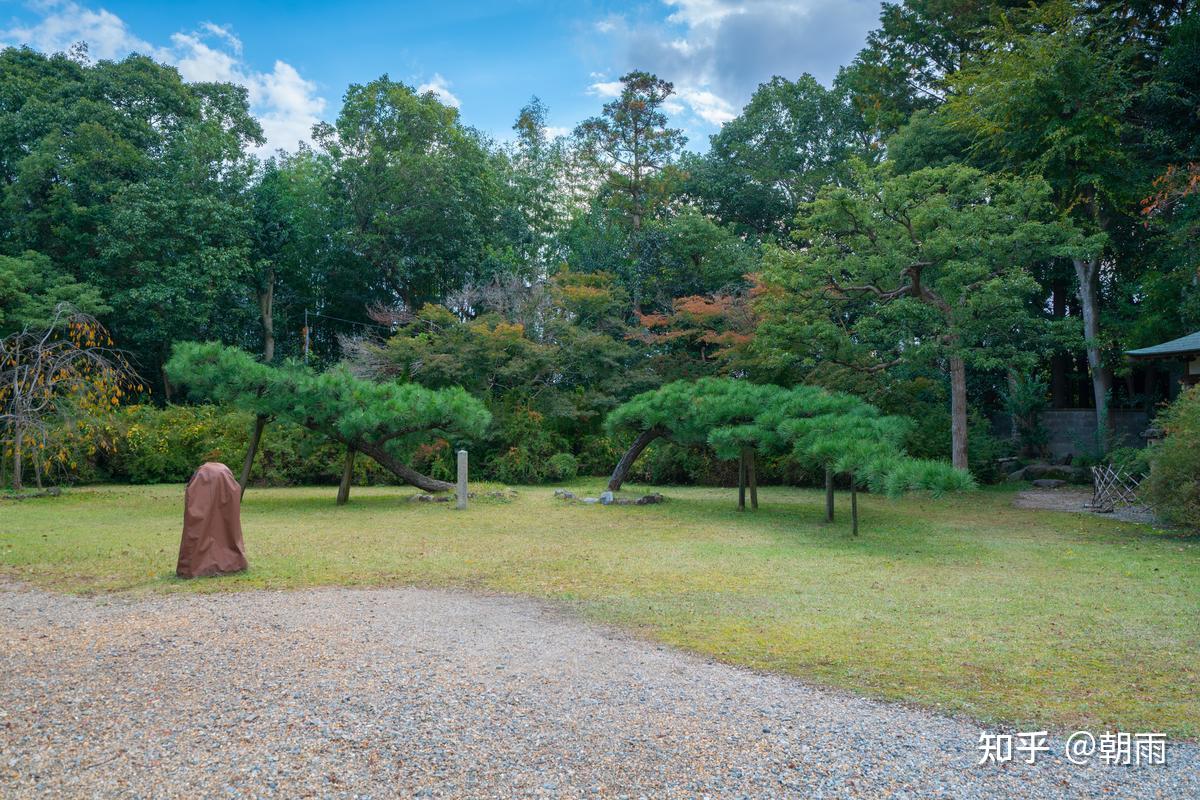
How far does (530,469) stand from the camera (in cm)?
1631

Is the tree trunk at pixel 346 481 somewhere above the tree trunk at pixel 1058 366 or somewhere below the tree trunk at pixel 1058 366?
below

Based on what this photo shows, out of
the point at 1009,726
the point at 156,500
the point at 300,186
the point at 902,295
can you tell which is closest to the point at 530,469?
the point at 156,500

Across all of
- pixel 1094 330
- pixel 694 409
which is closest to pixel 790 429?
pixel 694 409

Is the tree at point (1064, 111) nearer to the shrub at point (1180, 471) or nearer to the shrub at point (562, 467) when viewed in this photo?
the shrub at point (1180, 471)

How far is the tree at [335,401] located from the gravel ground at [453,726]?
6835 millimetres

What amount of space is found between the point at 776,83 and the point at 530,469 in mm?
16000

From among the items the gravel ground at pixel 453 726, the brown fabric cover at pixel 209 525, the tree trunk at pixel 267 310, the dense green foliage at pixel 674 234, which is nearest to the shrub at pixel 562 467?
the dense green foliage at pixel 674 234

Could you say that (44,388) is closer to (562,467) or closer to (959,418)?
(562,467)

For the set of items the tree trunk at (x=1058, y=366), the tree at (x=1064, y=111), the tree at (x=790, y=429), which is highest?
the tree at (x=1064, y=111)

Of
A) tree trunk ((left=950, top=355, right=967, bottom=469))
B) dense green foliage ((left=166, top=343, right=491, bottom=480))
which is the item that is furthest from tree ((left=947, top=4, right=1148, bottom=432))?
dense green foliage ((left=166, top=343, right=491, bottom=480))

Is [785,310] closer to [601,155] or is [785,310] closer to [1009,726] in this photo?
[1009,726]

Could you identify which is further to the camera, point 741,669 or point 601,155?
point 601,155

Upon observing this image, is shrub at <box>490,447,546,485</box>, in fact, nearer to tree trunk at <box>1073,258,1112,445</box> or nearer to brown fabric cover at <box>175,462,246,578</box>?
brown fabric cover at <box>175,462,246,578</box>

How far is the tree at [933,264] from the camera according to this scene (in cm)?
1202
